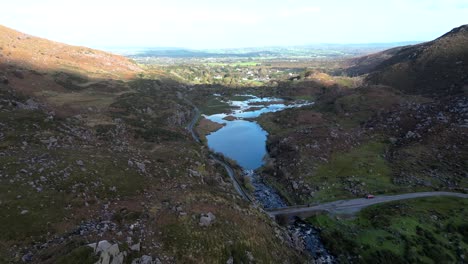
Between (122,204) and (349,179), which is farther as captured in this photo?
(349,179)

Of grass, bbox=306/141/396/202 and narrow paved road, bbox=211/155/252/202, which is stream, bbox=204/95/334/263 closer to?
narrow paved road, bbox=211/155/252/202

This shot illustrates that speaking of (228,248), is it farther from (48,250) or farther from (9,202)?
(9,202)

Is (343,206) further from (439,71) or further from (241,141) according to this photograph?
(439,71)

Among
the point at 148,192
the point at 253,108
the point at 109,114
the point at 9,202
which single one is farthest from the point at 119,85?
the point at 9,202

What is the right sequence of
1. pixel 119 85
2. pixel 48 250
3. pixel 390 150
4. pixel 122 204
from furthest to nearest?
pixel 119 85 < pixel 390 150 < pixel 122 204 < pixel 48 250

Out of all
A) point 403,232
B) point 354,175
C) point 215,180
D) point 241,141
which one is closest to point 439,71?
point 354,175

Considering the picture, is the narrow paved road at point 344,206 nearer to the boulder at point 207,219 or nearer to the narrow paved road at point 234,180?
the narrow paved road at point 234,180
